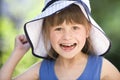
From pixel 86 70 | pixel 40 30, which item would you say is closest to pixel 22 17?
pixel 40 30

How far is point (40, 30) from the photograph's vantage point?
1.48 metres

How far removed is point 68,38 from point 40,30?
155 millimetres

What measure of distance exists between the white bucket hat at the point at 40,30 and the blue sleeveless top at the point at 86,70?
0.04 m

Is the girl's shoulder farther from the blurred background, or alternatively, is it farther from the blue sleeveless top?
the blurred background

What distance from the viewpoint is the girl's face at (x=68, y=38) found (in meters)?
1.38

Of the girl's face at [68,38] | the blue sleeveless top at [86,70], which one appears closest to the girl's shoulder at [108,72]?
the blue sleeveless top at [86,70]

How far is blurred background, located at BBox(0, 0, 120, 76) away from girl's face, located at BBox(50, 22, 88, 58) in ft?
2.39

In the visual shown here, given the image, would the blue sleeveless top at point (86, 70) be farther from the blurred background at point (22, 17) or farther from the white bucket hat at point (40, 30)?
the blurred background at point (22, 17)

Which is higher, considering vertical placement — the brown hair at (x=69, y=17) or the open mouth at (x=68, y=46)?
the brown hair at (x=69, y=17)

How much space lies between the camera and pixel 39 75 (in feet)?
4.92

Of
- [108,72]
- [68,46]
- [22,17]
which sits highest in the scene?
[68,46]

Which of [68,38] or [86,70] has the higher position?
[68,38]

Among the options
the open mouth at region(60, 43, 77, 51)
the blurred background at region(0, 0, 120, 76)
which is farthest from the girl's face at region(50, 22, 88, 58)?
the blurred background at region(0, 0, 120, 76)

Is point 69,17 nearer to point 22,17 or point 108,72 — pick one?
point 108,72
